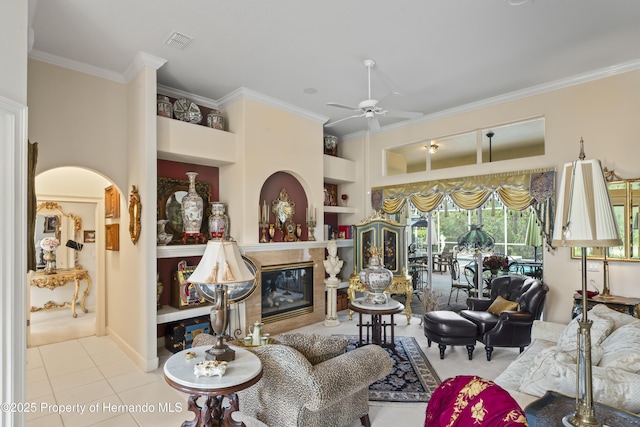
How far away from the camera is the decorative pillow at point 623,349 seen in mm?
2055

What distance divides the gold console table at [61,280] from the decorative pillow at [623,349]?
23.8 feet

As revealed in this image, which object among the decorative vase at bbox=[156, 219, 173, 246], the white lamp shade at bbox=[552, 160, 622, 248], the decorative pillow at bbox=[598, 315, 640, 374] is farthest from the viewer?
the decorative vase at bbox=[156, 219, 173, 246]

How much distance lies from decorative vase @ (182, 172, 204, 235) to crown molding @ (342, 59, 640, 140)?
367 cm

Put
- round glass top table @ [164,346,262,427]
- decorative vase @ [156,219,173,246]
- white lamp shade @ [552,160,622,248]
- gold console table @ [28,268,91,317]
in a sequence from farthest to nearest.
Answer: gold console table @ [28,268,91,317], decorative vase @ [156,219,173,246], round glass top table @ [164,346,262,427], white lamp shade @ [552,160,622,248]

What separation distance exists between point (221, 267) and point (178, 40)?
2.54 meters

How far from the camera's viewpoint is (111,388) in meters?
3.38

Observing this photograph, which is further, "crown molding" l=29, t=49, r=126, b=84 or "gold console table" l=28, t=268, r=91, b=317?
"gold console table" l=28, t=268, r=91, b=317

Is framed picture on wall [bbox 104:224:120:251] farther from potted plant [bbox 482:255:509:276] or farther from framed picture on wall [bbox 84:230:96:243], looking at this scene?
potted plant [bbox 482:255:509:276]

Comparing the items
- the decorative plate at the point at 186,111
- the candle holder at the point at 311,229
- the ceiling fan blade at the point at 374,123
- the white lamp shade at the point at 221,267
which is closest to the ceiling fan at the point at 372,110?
the ceiling fan blade at the point at 374,123

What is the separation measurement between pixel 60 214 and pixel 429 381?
6.69 meters

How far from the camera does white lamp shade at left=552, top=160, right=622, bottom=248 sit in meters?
1.31

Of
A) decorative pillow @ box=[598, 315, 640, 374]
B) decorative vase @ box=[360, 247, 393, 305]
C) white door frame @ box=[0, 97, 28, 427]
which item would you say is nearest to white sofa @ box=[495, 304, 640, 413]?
decorative pillow @ box=[598, 315, 640, 374]

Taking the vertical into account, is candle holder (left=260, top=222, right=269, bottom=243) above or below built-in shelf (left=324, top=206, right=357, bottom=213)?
below

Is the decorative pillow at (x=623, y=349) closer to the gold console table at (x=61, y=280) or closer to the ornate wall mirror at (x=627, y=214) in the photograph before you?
the ornate wall mirror at (x=627, y=214)
